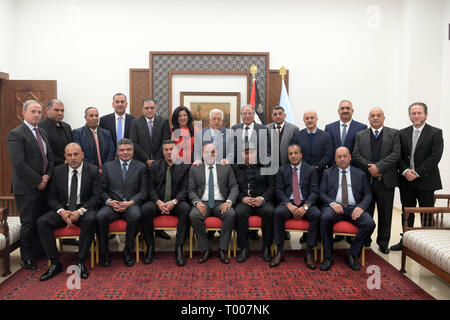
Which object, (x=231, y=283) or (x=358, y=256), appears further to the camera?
(x=358, y=256)

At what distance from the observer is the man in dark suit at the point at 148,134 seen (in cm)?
457

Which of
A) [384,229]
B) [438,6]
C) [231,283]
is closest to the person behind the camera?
[231,283]

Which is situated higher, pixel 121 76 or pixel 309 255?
pixel 121 76

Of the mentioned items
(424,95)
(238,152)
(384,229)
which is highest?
(424,95)

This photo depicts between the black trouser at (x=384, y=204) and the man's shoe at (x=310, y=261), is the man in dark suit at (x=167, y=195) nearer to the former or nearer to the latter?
the man's shoe at (x=310, y=261)

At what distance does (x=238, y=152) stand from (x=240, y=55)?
2535 millimetres

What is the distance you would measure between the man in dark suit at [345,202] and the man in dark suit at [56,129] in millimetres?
3277

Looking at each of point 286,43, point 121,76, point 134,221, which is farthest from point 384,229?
point 121,76

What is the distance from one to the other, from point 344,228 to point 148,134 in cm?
271

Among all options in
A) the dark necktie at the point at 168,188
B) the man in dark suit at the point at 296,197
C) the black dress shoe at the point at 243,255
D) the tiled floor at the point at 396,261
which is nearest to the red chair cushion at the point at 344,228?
the man in dark suit at the point at 296,197

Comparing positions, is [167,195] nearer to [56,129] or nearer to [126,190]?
[126,190]

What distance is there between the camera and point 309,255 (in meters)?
3.79

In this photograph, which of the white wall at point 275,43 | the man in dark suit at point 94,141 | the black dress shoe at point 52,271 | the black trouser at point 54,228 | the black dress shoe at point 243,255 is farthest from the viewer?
the white wall at point 275,43

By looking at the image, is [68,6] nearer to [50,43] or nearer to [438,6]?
[50,43]
